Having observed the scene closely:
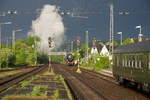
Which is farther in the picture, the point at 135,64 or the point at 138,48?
the point at 135,64

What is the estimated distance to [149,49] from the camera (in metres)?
22.3

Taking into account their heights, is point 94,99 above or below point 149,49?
below

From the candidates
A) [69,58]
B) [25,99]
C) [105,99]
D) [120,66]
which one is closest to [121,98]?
[105,99]

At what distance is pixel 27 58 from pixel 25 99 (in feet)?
420

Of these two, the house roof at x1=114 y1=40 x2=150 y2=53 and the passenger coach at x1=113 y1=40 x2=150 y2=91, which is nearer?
the passenger coach at x1=113 y1=40 x2=150 y2=91

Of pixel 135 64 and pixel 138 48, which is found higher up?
pixel 138 48

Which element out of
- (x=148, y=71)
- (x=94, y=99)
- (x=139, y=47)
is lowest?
(x=94, y=99)

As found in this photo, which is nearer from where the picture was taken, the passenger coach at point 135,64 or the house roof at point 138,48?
the passenger coach at point 135,64

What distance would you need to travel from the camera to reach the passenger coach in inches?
904

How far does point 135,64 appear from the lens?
85.6 ft

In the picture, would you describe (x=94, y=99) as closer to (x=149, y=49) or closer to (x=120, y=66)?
(x=149, y=49)

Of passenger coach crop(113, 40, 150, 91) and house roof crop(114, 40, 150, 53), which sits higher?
house roof crop(114, 40, 150, 53)

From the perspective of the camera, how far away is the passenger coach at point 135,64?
2296 cm

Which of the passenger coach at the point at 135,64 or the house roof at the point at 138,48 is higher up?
the house roof at the point at 138,48
